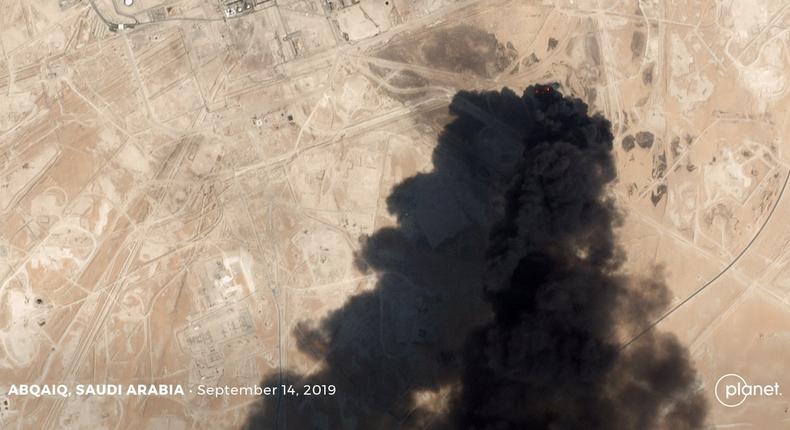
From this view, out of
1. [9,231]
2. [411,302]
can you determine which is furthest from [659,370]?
[9,231]

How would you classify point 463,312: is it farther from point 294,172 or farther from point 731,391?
point 731,391

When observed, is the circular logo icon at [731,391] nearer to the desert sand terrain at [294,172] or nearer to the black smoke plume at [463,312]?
the desert sand terrain at [294,172]

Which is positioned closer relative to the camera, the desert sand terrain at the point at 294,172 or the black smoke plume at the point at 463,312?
the black smoke plume at the point at 463,312

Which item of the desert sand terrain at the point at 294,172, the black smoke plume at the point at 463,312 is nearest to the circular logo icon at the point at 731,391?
the desert sand terrain at the point at 294,172

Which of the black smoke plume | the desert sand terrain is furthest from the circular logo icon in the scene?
the black smoke plume

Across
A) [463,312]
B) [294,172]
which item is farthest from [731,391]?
[294,172]

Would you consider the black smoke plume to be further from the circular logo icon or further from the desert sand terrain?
the circular logo icon

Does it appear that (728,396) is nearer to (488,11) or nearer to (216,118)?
(488,11)
